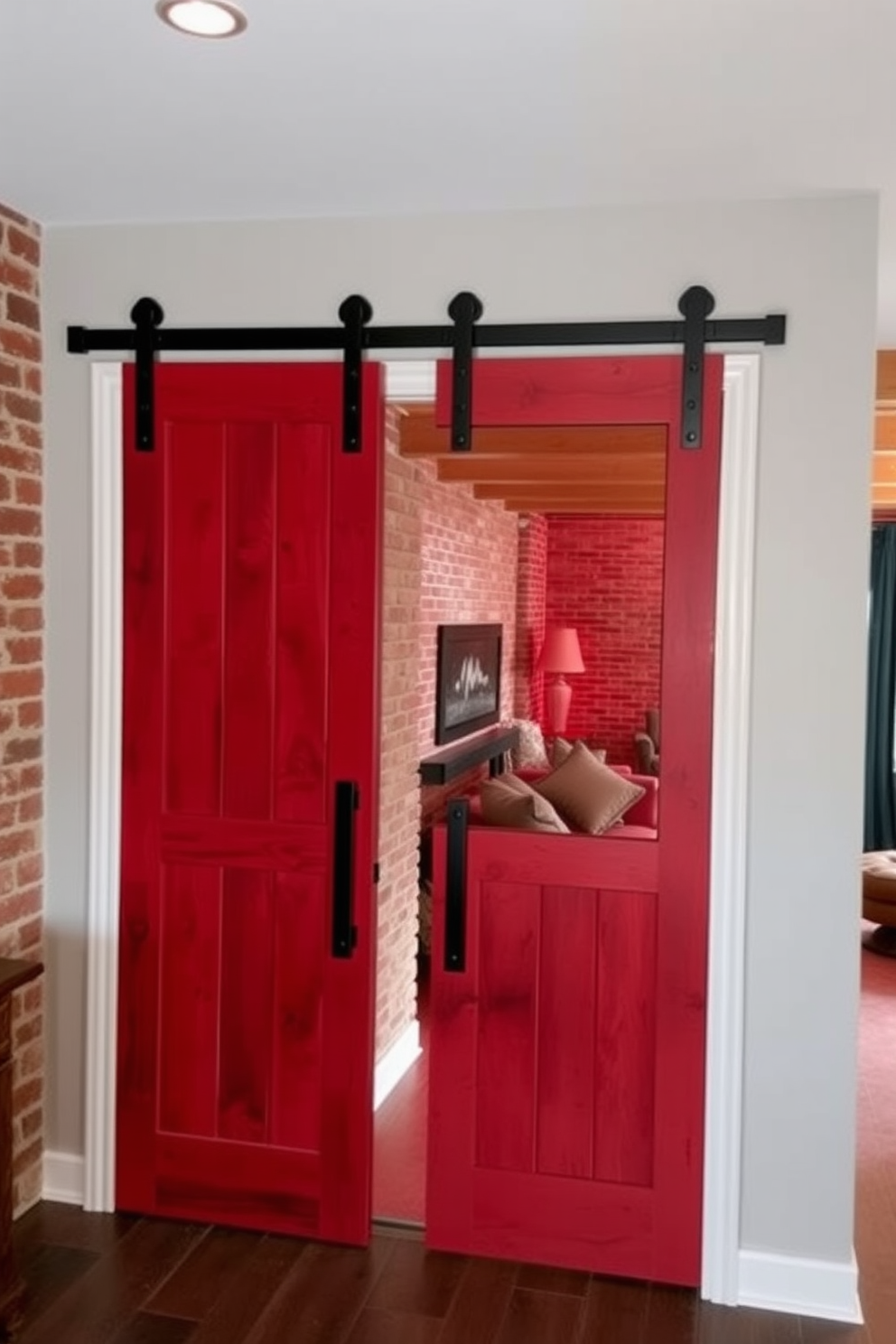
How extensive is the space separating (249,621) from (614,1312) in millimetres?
1786

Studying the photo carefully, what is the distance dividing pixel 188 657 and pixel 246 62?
4.52ft

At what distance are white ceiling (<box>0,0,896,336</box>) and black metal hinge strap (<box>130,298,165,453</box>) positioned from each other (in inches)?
9.1

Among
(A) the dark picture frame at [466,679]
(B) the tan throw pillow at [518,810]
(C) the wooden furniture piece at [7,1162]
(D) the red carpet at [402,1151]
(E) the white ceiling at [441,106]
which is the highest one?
(E) the white ceiling at [441,106]

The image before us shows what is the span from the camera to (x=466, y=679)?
4992 millimetres

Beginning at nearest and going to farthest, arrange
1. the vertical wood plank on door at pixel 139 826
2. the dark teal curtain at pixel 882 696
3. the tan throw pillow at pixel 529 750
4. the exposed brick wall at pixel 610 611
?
the vertical wood plank on door at pixel 139 826 < the exposed brick wall at pixel 610 611 < the tan throw pillow at pixel 529 750 < the dark teal curtain at pixel 882 696

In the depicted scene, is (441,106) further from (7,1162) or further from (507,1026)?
(7,1162)

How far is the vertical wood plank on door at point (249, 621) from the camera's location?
2.75m

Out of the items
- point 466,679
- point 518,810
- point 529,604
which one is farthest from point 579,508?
point 518,810

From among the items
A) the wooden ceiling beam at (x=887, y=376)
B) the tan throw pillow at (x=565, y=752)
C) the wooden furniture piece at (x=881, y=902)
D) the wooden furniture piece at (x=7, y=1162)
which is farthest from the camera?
the wooden furniture piece at (x=881, y=902)

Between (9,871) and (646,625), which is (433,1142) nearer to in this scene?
(9,871)

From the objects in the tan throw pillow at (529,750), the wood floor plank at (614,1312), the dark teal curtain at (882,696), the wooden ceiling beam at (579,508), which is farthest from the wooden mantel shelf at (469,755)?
the dark teal curtain at (882,696)

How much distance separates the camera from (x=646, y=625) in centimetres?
333

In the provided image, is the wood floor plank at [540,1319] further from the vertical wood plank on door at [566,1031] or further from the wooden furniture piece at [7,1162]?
the wooden furniture piece at [7,1162]

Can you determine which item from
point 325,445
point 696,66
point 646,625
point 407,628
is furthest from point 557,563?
point 696,66
